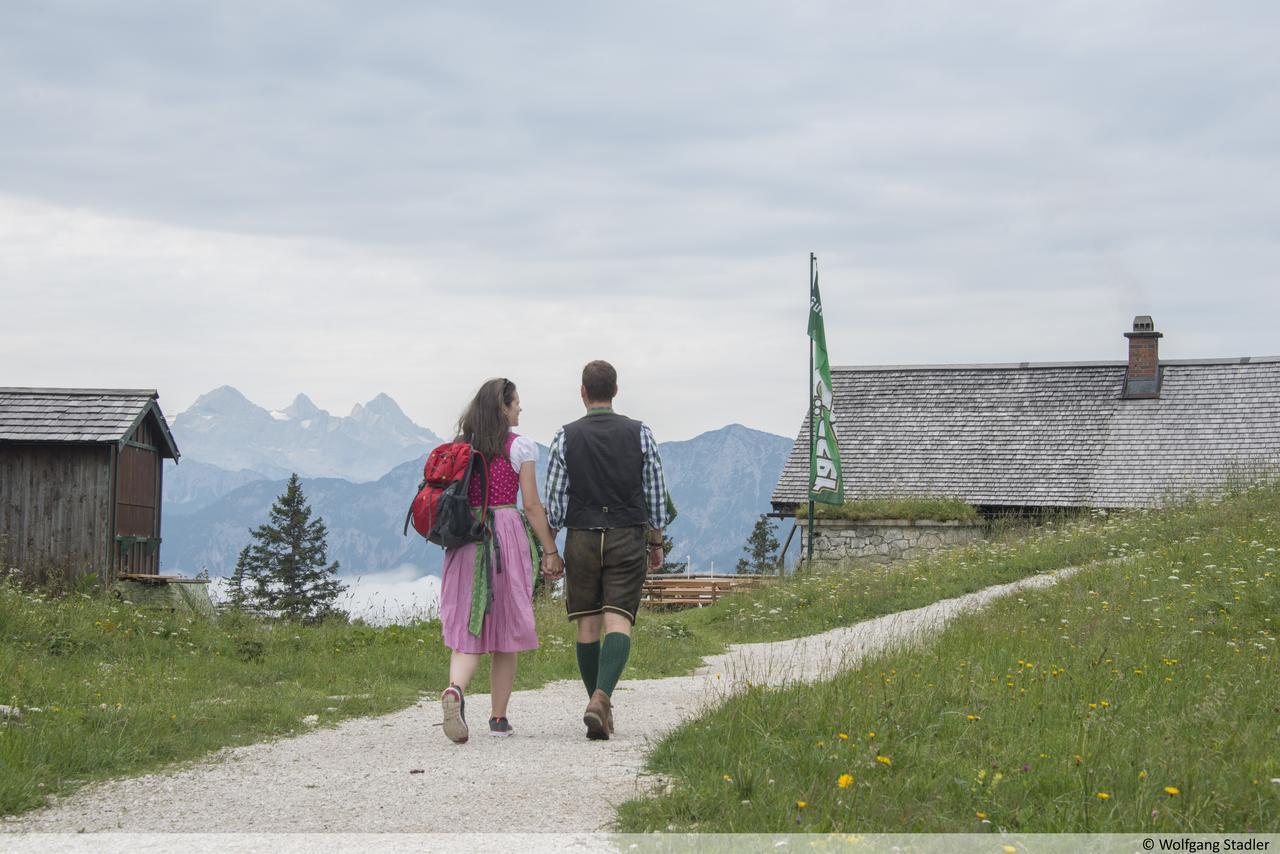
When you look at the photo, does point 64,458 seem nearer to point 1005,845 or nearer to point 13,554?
point 13,554

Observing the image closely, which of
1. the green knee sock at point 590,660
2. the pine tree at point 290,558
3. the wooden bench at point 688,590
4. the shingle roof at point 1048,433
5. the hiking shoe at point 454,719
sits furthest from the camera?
the pine tree at point 290,558

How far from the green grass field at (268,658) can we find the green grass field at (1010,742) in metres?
0.25

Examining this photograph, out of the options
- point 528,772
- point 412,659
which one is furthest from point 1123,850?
point 412,659

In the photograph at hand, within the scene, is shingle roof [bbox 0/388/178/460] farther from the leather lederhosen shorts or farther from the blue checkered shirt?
the leather lederhosen shorts

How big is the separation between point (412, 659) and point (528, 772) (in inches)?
193

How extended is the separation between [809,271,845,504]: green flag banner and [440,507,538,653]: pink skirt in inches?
654

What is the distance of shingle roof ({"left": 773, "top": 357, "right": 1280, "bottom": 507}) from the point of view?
84.3ft

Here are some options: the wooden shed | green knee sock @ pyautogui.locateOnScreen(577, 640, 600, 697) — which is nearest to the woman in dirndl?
green knee sock @ pyautogui.locateOnScreen(577, 640, 600, 697)

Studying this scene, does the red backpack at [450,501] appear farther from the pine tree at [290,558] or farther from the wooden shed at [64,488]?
the pine tree at [290,558]

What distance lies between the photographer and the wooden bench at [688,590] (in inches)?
931

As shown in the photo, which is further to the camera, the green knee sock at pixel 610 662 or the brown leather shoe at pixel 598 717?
the green knee sock at pixel 610 662

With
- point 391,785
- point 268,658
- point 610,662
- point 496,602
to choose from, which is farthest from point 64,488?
point 391,785

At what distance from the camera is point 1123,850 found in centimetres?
422

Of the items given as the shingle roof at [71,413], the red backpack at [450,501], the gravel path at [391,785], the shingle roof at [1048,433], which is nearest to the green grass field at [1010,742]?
the gravel path at [391,785]
